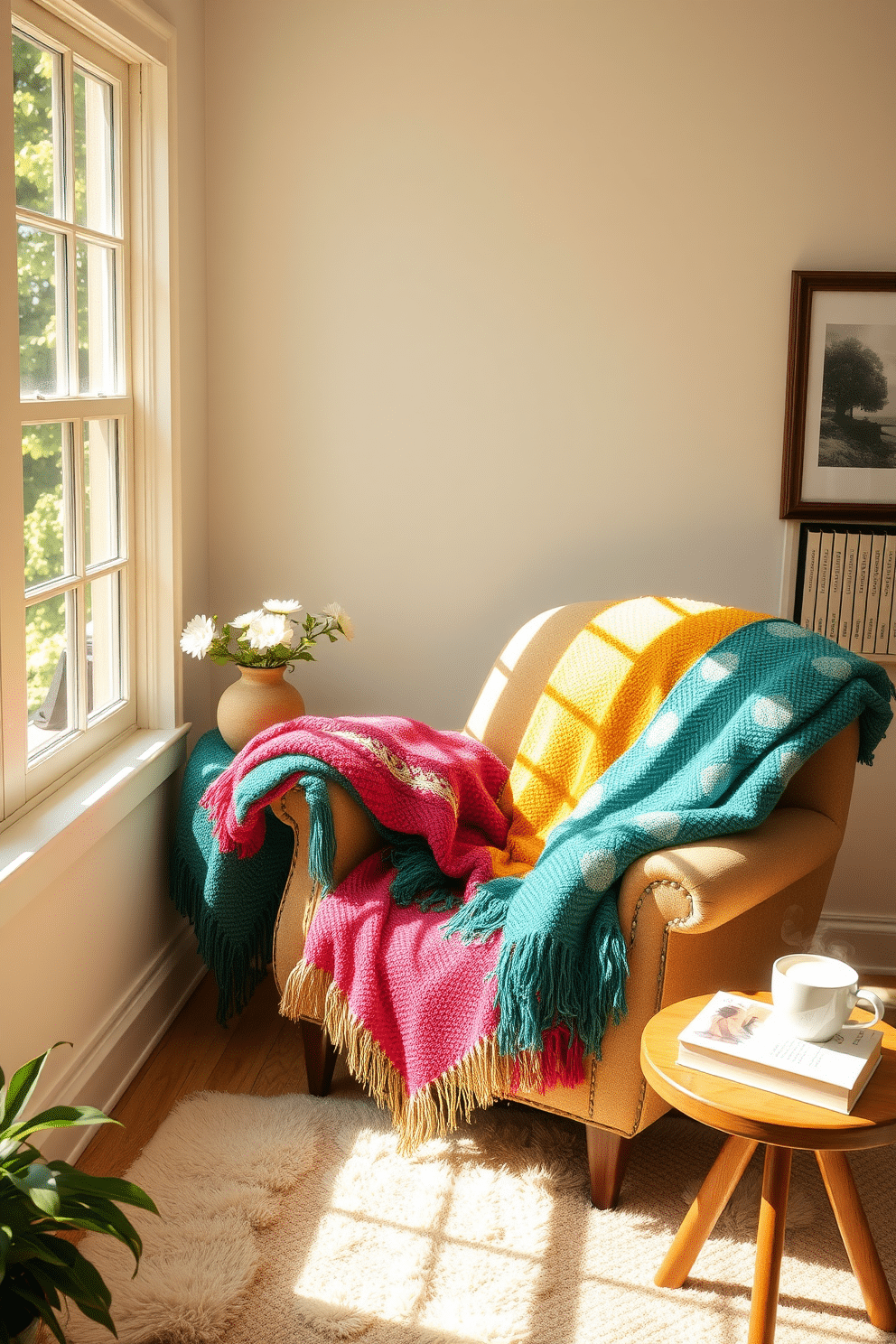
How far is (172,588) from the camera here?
2605 millimetres

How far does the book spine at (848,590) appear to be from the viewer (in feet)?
9.35

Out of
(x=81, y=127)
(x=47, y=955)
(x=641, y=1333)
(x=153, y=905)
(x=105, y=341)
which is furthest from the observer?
(x=153, y=905)

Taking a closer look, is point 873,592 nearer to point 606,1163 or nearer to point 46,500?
point 606,1163

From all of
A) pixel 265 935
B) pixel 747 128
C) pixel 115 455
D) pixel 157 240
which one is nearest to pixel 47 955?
pixel 265 935

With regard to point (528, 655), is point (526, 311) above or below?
above

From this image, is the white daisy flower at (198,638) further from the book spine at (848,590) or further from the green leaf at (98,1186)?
the book spine at (848,590)

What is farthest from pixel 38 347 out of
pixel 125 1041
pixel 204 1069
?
pixel 204 1069

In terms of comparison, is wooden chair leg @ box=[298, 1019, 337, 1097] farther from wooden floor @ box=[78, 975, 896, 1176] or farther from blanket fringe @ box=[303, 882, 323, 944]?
blanket fringe @ box=[303, 882, 323, 944]

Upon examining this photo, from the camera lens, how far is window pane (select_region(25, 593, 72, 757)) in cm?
209

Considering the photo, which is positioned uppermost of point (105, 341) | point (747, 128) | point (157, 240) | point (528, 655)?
point (747, 128)

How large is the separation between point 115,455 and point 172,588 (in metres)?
0.32

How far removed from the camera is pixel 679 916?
1.83m

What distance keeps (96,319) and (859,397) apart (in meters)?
1.77

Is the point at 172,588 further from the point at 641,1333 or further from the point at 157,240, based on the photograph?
the point at 641,1333
